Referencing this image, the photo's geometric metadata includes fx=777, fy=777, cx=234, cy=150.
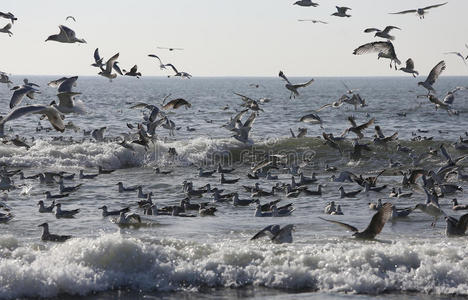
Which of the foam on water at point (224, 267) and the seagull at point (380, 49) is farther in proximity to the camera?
the seagull at point (380, 49)

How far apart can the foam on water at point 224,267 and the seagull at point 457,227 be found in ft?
3.53

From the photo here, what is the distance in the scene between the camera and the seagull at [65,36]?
1778 centimetres

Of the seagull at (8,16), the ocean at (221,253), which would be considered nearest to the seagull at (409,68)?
the ocean at (221,253)

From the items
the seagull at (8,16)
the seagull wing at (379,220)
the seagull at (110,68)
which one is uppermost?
the seagull at (8,16)

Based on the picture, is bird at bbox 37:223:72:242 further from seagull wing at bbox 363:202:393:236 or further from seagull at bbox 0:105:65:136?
seagull wing at bbox 363:202:393:236

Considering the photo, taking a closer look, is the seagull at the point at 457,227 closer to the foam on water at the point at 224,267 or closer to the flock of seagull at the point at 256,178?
the flock of seagull at the point at 256,178

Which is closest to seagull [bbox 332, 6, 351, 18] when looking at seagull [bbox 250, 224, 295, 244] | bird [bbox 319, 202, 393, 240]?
bird [bbox 319, 202, 393, 240]

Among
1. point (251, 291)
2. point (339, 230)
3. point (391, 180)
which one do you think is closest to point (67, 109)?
point (251, 291)

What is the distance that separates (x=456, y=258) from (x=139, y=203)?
9.43m

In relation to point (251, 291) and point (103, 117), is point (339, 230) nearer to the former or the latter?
point (251, 291)

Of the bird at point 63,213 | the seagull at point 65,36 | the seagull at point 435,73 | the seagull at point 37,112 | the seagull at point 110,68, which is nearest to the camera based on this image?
the seagull at point 37,112

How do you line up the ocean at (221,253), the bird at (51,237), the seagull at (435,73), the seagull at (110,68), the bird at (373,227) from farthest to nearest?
1. the seagull at (110,68)
2. the seagull at (435,73)
3. the bird at (51,237)
4. the bird at (373,227)
5. the ocean at (221,253)

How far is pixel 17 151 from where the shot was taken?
111 feet

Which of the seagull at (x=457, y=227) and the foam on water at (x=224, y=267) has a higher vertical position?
the seagull at (x=457, y=227)
